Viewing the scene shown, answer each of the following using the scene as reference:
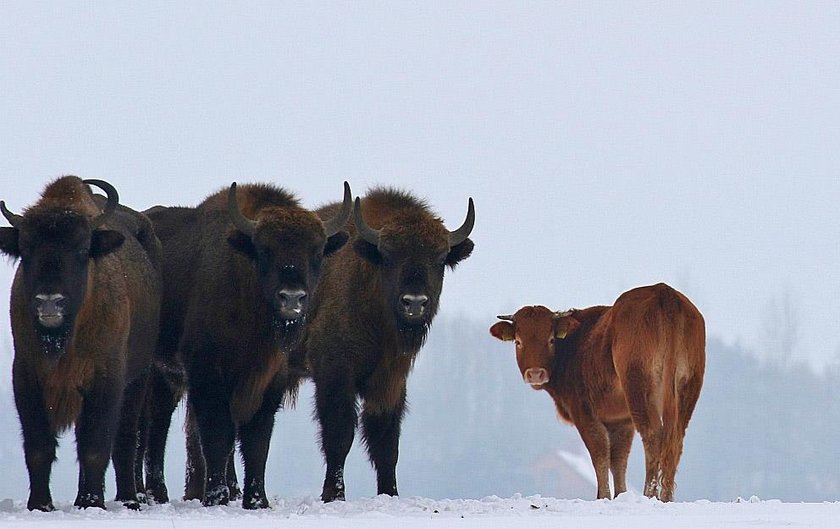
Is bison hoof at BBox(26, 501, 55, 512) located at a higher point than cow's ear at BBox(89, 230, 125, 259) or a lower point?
lower

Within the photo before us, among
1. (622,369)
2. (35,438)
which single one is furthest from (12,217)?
(622,369)

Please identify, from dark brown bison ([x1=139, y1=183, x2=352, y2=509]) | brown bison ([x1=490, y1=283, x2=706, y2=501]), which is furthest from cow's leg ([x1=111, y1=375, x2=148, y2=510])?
brown bison ([x1=490, y1=283, x2=706, y2=501])

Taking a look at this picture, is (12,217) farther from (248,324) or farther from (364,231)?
(364,231)

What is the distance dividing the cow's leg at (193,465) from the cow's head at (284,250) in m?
2.39

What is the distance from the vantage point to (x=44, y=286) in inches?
492

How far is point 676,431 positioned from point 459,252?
2924mm

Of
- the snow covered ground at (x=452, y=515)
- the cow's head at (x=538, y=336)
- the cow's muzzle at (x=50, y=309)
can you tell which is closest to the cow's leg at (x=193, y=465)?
the snow covered ground at (x=452, y=515)

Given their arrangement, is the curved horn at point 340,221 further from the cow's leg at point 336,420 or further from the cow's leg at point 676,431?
the cow's leg at point 676,431

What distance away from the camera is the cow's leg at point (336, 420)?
47.7ft

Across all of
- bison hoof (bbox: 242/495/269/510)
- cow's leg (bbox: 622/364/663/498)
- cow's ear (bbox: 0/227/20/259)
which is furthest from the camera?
cow's leg (bbox: 622/364/663/498)

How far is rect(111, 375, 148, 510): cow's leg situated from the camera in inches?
578

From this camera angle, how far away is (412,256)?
14547mm

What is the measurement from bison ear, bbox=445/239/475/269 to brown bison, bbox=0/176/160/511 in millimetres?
3250

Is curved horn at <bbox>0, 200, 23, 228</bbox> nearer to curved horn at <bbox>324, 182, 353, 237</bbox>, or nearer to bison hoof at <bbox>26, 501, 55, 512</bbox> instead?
bison hoof at <bbox>26, 501, 55, 512</bbox>
